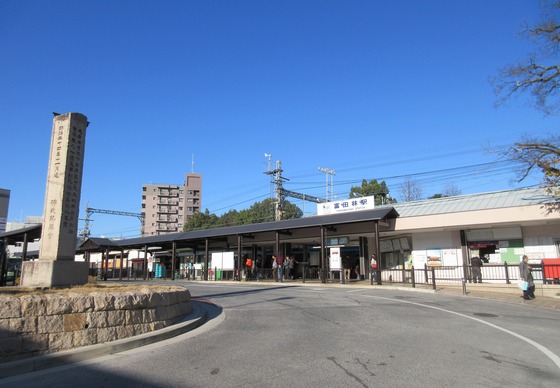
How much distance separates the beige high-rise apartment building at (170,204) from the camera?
416ft

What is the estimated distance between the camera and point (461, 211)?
81.0 feet

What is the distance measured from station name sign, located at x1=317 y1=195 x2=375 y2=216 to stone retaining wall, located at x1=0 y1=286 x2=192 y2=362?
22.4 meters

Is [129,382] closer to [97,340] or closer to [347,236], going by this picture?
[97,340]

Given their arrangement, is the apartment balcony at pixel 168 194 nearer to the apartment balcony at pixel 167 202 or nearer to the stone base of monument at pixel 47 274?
the apartment balcony at pixel 167 202

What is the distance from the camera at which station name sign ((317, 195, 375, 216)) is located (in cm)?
2950

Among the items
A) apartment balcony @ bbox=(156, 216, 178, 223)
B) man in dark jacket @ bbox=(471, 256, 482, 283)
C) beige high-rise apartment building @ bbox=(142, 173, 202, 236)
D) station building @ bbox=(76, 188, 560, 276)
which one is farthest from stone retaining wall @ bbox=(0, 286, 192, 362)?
apartment balcony @ bbox=(156, 216, 178, 223)

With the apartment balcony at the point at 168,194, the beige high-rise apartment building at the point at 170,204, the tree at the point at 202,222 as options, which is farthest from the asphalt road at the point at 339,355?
the apartment balcony at the point at 168,194

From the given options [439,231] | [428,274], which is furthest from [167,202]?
[428,274]

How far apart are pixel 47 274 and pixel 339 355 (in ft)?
26.1

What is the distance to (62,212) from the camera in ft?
37.6

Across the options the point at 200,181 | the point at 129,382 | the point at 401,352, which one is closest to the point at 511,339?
the point at 401,352

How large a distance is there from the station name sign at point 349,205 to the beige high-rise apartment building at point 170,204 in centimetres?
9753

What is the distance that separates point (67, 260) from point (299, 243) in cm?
2778

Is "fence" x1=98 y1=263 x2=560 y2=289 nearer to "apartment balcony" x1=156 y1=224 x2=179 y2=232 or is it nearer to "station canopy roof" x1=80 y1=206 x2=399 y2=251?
"station canopy roof" x1=80 y1=206 x2=399 y2=251
